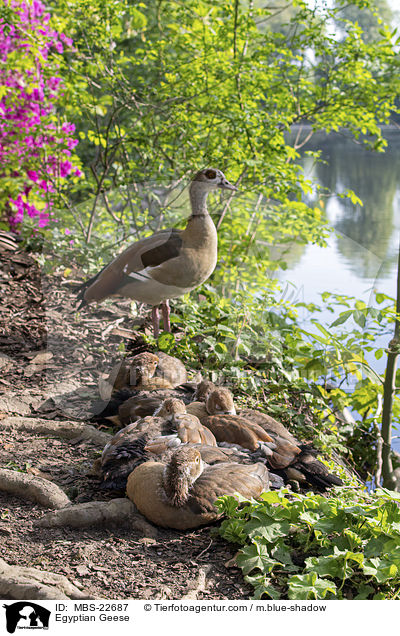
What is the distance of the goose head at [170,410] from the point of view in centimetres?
310

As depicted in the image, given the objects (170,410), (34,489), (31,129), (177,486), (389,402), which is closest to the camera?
(177,486)

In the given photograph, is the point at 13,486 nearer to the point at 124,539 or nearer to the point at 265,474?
the point at 124,539

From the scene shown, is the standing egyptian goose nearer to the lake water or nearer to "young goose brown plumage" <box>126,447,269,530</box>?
"young goose brown plumage" <box>126,447,269,530</box>

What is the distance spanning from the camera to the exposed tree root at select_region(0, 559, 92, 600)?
6.74 ft

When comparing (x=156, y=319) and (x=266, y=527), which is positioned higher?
(x=156, y=319)

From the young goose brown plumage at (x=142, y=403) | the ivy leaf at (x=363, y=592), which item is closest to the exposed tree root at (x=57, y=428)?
the young goose brown plumage at (x=142, y=403)

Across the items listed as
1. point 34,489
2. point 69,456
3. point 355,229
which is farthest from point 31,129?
point 34,489

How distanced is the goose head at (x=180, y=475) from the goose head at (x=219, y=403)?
763 millimetres

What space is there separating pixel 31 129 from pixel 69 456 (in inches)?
183

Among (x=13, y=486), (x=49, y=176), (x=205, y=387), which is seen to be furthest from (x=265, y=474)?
(x=49, y=176)

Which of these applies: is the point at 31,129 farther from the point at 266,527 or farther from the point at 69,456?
the point at 266,527

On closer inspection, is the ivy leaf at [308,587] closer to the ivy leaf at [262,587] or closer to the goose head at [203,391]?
the ivy leaf at [262,587]

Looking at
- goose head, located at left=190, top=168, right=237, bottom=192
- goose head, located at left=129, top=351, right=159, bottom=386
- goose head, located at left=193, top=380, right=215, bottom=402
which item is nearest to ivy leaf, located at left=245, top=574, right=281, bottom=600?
goose head, located at left=193, top=380, right=215, bottom=402

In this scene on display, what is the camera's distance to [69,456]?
10.7 feet
